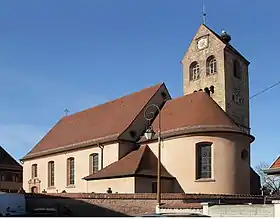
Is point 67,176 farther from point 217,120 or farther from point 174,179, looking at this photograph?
point 217,120

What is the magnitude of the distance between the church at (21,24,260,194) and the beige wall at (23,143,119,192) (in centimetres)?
9

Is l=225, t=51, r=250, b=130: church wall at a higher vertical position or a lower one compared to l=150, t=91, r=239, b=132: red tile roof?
higher

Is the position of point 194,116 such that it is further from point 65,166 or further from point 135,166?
point 65,166

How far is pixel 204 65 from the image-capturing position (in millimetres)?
54250

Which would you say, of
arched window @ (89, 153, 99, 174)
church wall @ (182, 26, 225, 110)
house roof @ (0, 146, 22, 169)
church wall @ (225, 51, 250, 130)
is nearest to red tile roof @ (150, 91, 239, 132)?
arched window @ (89, 153, 99, 174)

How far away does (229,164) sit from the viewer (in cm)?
3519

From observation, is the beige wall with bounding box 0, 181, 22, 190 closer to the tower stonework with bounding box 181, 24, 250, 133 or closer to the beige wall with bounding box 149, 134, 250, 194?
the tower stonework with bounding box 181, 24, 250, 133

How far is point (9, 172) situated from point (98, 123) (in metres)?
25.6

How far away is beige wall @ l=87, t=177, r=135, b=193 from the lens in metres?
34.5

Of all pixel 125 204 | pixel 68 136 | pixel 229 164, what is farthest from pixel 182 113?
pixel 68 136

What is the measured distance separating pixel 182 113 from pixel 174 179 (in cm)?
566

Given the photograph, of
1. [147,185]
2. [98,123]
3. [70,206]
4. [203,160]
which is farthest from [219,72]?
[70,206]

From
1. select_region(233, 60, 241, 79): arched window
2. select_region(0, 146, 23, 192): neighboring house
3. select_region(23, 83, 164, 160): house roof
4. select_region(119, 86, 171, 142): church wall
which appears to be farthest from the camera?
select_region(0, 146, 23, 192): neighboring house

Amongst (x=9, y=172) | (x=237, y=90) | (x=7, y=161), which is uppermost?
(x=237, y=90)
